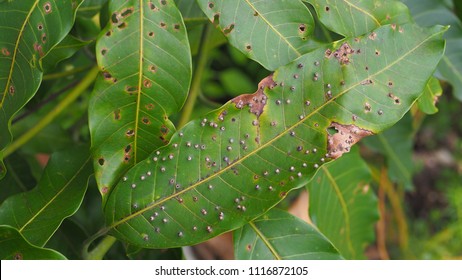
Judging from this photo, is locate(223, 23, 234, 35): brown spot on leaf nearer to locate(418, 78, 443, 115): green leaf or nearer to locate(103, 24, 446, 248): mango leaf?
locate(103, 24, 446, 248): mango leaf

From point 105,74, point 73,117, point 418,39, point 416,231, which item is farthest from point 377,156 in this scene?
point 105,74

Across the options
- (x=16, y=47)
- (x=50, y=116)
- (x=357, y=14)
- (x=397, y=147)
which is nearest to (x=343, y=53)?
(x=357, y=14)

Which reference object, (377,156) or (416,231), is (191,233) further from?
(416,231)

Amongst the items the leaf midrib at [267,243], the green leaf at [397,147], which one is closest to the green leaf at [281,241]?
the leaf midrib at [267,243]

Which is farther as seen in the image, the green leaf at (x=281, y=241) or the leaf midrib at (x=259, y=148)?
the green leaf at (x=281, y=241)

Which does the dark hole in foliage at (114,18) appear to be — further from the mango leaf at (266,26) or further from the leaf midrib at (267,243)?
the leaf midrib at (267,243)
